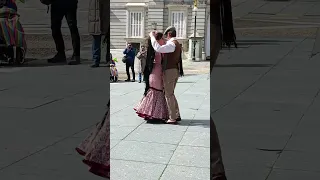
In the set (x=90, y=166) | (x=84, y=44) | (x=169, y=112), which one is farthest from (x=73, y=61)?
(x=169, y=112)

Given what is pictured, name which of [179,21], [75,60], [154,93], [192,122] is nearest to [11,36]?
[75,60]

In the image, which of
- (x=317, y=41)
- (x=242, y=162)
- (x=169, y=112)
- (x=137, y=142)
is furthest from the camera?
(x=169, y=112)

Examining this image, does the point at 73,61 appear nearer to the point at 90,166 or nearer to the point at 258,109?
the point at 90,166

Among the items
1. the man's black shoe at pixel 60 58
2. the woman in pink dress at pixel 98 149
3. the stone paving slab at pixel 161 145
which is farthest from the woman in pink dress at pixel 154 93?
the man's black shoe at pixel 60 58

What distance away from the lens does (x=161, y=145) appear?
4598mm

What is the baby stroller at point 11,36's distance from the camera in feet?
7.19

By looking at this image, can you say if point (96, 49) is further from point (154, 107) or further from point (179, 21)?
point (179, 21)

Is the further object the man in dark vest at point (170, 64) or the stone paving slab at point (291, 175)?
the man in dark vest at point (170, 64)

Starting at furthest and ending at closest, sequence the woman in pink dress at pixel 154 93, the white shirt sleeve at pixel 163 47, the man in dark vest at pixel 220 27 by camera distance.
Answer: the woman in pink dress at pixel 154 93
the white shirt sleeve at pixel 163 47
the man in dark vest at pixel 220 27

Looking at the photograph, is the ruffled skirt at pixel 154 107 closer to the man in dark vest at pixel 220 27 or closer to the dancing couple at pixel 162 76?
the dancing couple at pixel 162 76

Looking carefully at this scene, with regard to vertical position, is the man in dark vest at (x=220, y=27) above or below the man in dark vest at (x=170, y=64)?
above

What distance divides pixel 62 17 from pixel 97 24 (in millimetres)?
181

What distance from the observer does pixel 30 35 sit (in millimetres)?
2264

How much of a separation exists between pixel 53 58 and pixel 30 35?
165mm
